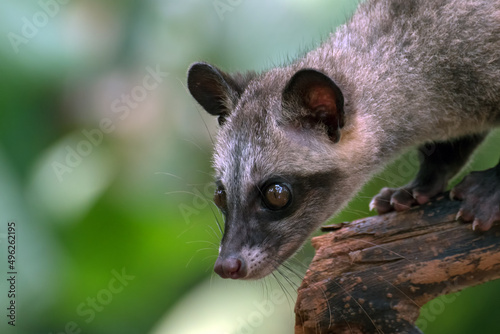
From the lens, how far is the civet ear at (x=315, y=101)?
9.53 ft

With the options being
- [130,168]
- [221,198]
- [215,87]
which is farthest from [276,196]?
[130,168]

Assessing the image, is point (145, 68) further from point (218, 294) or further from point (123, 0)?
point (218, 294)

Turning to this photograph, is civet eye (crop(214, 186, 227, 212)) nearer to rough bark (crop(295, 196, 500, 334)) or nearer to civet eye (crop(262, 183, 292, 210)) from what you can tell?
civet eye (crop(262, 183, 292, 210))

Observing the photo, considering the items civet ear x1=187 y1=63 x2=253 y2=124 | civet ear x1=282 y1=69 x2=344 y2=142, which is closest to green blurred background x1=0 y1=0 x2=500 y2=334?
civet ear x1=187 y1=63 x2=253 y2=124

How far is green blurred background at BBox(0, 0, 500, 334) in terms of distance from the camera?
15.6 ft

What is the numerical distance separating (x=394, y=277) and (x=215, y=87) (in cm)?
165

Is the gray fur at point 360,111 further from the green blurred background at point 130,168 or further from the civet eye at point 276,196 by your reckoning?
the green blurred background at point 130,168

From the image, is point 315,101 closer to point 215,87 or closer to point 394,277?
point 215,87

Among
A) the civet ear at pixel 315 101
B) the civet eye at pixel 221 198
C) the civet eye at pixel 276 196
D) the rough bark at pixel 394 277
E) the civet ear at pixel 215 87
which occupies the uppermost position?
the civet ear at pixel 215 87

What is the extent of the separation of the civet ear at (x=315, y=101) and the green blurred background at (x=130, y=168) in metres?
1.31

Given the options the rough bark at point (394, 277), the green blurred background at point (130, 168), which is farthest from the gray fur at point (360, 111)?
the green blurred background at point (130, 168)

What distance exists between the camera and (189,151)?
17.5 ft

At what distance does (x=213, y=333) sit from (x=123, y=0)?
3621 millimetres

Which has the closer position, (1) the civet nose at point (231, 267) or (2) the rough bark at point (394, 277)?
(1) the civet nose at point (231, 267)
